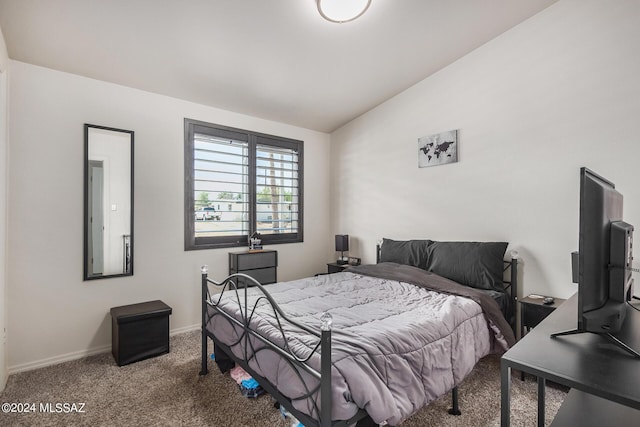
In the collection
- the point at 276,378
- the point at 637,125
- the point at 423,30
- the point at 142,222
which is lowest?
the point at 276,378

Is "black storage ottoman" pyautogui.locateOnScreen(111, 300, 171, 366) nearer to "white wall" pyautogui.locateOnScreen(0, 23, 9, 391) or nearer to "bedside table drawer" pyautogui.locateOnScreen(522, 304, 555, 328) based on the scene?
"white wall" pyautogui.locateOnScreen(0, 23, 9, 391)

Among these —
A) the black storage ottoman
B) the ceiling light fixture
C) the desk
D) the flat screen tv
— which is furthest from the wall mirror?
the flat screen tv

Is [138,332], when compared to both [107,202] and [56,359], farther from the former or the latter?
[107,202]

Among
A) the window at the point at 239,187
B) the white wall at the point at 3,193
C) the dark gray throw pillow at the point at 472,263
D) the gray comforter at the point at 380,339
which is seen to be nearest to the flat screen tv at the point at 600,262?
the gray comforter at the point at 380,339

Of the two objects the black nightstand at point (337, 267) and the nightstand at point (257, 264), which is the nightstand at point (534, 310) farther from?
the nightstand at point (257, 264)

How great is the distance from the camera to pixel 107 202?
9.71 ft

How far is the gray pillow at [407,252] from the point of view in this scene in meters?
3.37

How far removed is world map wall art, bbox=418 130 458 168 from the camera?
3.37 m

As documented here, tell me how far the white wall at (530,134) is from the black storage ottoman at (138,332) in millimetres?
2751

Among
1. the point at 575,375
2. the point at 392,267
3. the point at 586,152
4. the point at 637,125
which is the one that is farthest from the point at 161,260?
the point at 637,125

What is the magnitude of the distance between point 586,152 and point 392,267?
1.92 m

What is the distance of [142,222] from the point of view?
3152mm

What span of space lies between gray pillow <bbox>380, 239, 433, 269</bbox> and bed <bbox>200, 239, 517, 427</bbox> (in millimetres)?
105

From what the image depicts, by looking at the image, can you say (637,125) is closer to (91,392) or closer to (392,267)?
(392,267)
